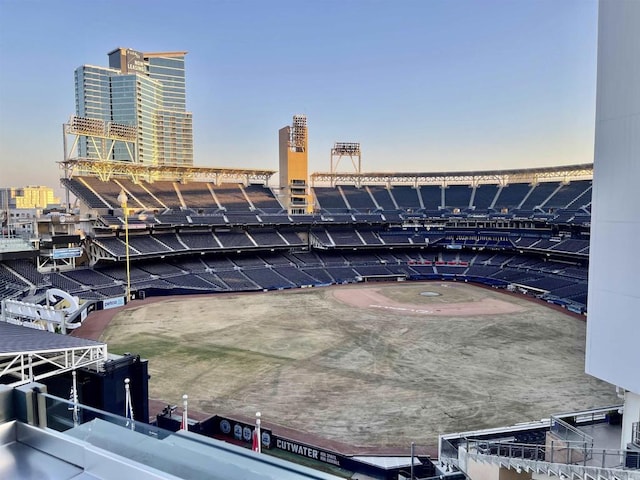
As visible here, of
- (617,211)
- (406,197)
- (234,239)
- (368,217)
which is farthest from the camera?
(406,197)

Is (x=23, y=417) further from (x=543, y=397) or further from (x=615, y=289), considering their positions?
(x=543, y=397)

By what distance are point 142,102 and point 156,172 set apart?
81.3 metres

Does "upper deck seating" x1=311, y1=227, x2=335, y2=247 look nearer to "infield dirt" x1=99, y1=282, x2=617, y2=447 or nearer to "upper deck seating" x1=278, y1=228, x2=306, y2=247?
"upper deck seating" x1=278, y1=228, x2=306, y2=247

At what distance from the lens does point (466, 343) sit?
113 ft

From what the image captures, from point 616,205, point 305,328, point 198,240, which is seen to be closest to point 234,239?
point 198,240

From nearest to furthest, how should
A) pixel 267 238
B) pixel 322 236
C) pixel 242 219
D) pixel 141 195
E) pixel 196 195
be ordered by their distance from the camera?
pixel 141 195, pixel 242 219, pixel 267 238, pixel 196 195, pixel 322 236

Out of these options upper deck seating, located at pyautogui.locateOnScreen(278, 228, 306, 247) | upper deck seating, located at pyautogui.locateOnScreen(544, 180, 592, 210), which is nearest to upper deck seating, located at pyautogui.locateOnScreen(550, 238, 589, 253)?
upper deck seating, located at pyautogui.locateOnScreen(544, 180, 592, 210)

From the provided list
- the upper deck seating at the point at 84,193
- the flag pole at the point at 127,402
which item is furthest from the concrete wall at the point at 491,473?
the upper deck seating at the point at 84,193

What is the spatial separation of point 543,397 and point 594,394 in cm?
312

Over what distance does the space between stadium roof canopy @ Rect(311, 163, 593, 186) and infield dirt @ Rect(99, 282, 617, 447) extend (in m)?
38.5

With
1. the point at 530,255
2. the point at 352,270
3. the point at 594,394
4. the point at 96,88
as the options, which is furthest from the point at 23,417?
the point at 96,88

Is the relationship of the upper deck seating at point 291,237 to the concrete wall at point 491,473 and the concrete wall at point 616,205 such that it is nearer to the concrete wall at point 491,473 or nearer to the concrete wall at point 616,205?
the concrete wall at point 491,473

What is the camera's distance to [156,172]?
241 feet

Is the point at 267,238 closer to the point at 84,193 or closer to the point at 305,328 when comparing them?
the point at 84,193
